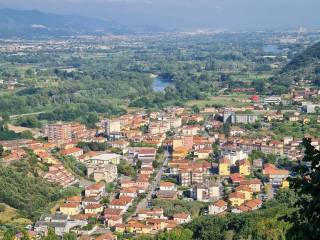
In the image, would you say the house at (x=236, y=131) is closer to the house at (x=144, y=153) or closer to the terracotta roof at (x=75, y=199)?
the house at (x=144, y=153)

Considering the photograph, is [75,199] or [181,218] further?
[75,199]

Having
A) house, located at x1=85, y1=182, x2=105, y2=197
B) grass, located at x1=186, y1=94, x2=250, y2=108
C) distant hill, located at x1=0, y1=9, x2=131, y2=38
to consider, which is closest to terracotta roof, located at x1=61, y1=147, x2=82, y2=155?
house, located at x1=85, y1=182, x2=105, y2=197

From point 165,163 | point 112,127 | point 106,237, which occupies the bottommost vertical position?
point 165,163

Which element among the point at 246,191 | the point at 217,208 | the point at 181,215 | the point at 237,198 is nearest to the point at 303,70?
the point at 246,191

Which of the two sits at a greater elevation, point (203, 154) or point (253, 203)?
point (253, 203)

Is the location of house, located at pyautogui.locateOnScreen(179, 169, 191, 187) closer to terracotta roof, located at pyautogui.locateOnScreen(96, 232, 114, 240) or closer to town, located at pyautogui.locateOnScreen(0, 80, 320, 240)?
town, located at pyautogui.locateOnScreen(0, 80, 320, 240)

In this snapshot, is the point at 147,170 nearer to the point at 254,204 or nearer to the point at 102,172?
the point at 102,172
